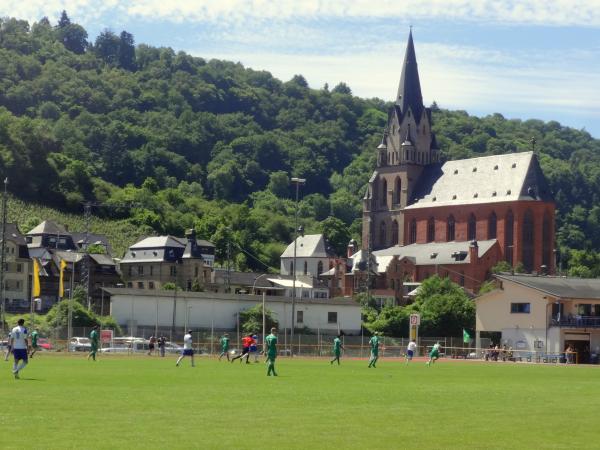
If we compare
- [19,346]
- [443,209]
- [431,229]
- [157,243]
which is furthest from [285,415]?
[431,229]

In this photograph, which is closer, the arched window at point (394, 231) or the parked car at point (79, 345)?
the parked car at point (79, 345)

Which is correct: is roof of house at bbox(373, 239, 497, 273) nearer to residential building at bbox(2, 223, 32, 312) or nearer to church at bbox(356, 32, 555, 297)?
church at bbox(356, 32, 555, 297)

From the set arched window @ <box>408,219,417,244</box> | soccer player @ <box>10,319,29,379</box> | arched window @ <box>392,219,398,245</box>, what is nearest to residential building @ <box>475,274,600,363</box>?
soccer player @ <box>10,319,29,379</box>

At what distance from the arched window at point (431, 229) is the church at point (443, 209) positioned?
14 centimetres

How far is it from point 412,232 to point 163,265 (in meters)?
49.8

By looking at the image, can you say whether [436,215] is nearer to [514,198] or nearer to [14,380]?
[514,198]

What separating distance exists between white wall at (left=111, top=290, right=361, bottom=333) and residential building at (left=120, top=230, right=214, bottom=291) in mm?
29657

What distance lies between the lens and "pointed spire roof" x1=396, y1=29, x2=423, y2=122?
607 feet

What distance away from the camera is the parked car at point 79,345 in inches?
3108

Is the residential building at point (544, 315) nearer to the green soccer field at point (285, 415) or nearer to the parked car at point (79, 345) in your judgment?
the parked car at point (79, 345)

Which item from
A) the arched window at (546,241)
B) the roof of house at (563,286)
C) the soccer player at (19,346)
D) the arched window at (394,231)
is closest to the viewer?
the soccer player at (19,346)

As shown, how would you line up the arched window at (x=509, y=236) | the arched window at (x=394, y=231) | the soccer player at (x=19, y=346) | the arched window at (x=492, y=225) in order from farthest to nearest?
the arched window at (x=394, y=231) < the arched window at (x=492, y=225) < the arched window at (x=509, y=236) < the soccer player at (x=19, y=346)

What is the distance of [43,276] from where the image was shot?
130250 millimetres

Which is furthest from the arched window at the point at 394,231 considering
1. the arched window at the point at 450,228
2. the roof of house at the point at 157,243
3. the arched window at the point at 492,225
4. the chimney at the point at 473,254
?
the roof of house at the point at 157,243
